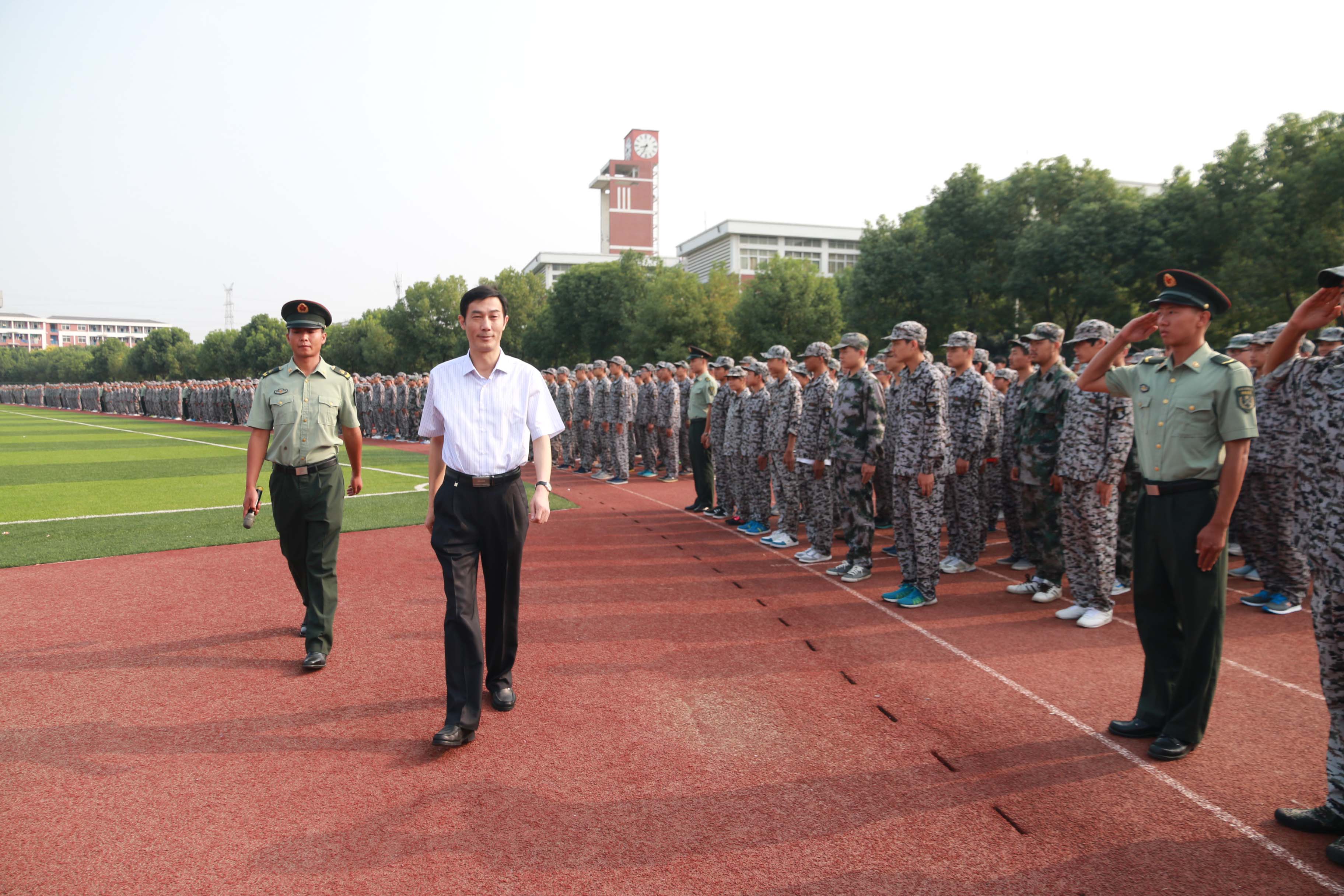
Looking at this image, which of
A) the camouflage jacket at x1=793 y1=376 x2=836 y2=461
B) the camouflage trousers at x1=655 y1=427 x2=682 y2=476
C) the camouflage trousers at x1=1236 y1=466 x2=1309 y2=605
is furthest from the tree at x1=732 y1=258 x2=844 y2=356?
the camouflage trousers at x1=1236 y1=466 x2=1309 y2=605

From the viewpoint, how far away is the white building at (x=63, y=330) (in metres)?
169

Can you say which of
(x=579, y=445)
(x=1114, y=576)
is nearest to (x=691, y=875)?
(x=1114, y=576)

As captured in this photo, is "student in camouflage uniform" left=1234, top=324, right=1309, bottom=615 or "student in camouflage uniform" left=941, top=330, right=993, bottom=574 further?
"student in camouflage uniform" left=941, top=330, right=993, bottom=574

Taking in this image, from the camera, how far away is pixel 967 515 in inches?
321

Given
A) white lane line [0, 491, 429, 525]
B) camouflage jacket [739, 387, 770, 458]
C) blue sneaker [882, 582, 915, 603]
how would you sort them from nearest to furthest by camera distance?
blue sneaker [882, 582, 915, 603] → camouflage jacket [739, 387, 770, 458] → white lane line [0, 491, 429, 525]

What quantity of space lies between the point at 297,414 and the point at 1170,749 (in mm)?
5558

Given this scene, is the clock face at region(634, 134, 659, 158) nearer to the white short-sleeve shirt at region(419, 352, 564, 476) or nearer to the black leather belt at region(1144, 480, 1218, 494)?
the white short-sleeve shirt at region(419, 352, 564, 476)

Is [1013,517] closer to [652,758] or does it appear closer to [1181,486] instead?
[1181,486]

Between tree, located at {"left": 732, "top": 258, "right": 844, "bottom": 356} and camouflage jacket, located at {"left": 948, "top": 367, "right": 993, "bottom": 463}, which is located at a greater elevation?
tree, located at {"left": 732, "top": 258, "right": 844, "bottom": 356}

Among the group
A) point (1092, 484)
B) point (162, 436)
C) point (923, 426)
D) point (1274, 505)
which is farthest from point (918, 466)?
point (162, 436)

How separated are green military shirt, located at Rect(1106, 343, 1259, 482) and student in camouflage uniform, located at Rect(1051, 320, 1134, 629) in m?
1.92

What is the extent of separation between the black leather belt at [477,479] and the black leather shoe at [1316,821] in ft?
12.5

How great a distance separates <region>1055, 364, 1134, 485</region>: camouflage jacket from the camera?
19.7 feet

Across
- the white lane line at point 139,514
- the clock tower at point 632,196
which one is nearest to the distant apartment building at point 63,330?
the clock tower at point 632,196
